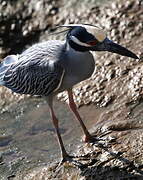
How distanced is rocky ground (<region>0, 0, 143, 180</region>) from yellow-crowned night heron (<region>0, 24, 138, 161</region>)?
34 centimetres

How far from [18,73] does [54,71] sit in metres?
0.67

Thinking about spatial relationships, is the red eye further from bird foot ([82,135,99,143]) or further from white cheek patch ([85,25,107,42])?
bird foot ([82,135,99,143])

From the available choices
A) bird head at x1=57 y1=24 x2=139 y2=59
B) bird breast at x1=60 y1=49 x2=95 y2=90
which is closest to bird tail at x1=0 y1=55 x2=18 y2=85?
bird breast at x1=60 y1=49 x2=95 y2=90

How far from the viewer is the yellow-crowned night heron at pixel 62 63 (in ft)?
18.4

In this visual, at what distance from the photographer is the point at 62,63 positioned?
579 centimetres

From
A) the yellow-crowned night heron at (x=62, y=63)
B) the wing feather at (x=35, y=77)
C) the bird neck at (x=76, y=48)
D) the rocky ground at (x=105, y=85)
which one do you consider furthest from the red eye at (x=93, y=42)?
the rocky ground at (x=105, y=85)

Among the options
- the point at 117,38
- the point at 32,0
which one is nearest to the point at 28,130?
the point at 117,38

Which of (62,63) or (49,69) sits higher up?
(62,63)

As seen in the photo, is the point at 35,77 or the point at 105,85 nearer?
the point at 35,77

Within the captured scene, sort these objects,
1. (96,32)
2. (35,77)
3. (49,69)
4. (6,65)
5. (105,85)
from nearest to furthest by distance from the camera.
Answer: (96,32) → (49,69) → (35,77) → (6,65) → (105,85)

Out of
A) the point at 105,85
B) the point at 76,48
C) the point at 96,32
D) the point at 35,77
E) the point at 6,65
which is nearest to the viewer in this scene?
the point at 96,32

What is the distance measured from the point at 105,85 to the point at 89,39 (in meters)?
1.74

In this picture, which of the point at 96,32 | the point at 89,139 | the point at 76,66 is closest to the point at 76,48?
the point at 76,66

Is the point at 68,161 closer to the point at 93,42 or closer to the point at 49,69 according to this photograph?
the point at 49,69
